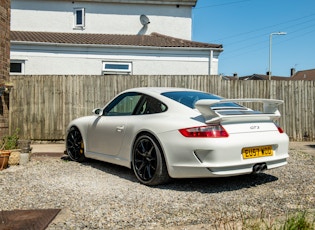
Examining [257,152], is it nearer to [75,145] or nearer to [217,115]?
[217,115]

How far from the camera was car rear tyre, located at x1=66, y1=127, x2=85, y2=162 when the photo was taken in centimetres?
623

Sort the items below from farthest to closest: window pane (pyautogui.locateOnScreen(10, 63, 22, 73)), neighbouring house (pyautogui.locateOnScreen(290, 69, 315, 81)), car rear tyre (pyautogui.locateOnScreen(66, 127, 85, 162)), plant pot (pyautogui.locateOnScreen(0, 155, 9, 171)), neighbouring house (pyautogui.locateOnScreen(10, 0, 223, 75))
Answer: neighbouring house (pyautogui.locateOnScreen(290, 69, 315, 81)), neighbouring house (pyautogui.locateOnScreen(10, 0, 223, 75)), window pane (pyautogui.locateOnScreen(10, 63, 22, 73)), car rear tyre (pyautogui.locateOnScreen(66, 127, 85, 162)), plant pot (pyautogui.locateOnScreen(0, 155, 9, 171))

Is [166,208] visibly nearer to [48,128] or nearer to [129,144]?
[129,144]

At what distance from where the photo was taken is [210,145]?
3.92 m

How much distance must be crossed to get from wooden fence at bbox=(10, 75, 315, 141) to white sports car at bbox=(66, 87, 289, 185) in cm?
462

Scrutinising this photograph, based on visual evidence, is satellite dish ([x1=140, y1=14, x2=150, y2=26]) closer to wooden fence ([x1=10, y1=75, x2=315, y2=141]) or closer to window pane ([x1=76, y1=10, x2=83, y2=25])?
window pane ([x1=76, y1=10, x2=83, y2=25])

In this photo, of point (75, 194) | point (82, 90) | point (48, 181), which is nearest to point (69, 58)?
point (82, 90)

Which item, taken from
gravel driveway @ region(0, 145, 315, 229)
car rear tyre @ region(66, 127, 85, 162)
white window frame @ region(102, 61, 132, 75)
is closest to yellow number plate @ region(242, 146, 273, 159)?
gravel driveway @ region(0, 145, 315, 229)

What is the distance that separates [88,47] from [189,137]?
9.90m

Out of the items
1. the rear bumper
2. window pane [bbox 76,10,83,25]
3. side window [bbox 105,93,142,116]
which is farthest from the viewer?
window pane [bbox 76,10,83,25]

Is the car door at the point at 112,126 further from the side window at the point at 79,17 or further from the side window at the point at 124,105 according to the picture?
the side window at the point at 79,17

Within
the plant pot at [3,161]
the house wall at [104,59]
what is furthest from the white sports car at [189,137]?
the house wall at [104,59]

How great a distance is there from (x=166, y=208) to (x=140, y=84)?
676 centimetres

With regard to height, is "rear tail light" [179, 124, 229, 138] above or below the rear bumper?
above
